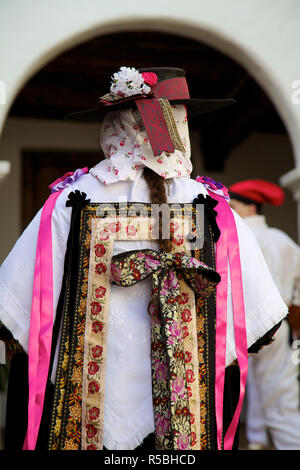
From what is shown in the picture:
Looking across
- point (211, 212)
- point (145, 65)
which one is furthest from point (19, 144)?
point (211, 212)

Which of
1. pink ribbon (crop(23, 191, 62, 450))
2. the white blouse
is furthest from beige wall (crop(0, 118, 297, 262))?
pink ribbon (crop(23, 191, 62, 450))

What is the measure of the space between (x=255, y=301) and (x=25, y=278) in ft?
2.30

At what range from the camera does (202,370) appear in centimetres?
159

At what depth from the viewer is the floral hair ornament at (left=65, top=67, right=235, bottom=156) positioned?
1549 millimetres

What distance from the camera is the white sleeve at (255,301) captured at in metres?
1.66

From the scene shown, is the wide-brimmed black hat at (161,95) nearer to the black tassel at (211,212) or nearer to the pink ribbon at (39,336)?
the black tassel at (211,212)

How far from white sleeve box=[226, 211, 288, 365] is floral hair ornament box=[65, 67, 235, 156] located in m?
0.37

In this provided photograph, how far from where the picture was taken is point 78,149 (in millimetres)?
5680

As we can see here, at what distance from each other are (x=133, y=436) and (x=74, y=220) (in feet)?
2.06

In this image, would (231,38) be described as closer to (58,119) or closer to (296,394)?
(296,394)

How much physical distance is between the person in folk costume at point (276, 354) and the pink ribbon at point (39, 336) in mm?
2314

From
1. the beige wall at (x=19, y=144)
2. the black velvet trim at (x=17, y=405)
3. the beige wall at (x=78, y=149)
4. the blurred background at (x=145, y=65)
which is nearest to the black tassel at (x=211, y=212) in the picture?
the black velvet trim at (x=17, y=405)

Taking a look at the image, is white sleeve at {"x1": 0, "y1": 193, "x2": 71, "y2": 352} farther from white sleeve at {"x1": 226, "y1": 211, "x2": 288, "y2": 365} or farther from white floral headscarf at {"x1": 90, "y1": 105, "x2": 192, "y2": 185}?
white sleeve at {"x1": 226, "y1": 211, "x2": 288, "y2": 365}

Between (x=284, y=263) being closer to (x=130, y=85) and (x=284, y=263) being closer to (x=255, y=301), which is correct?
(x=255, y=301)
